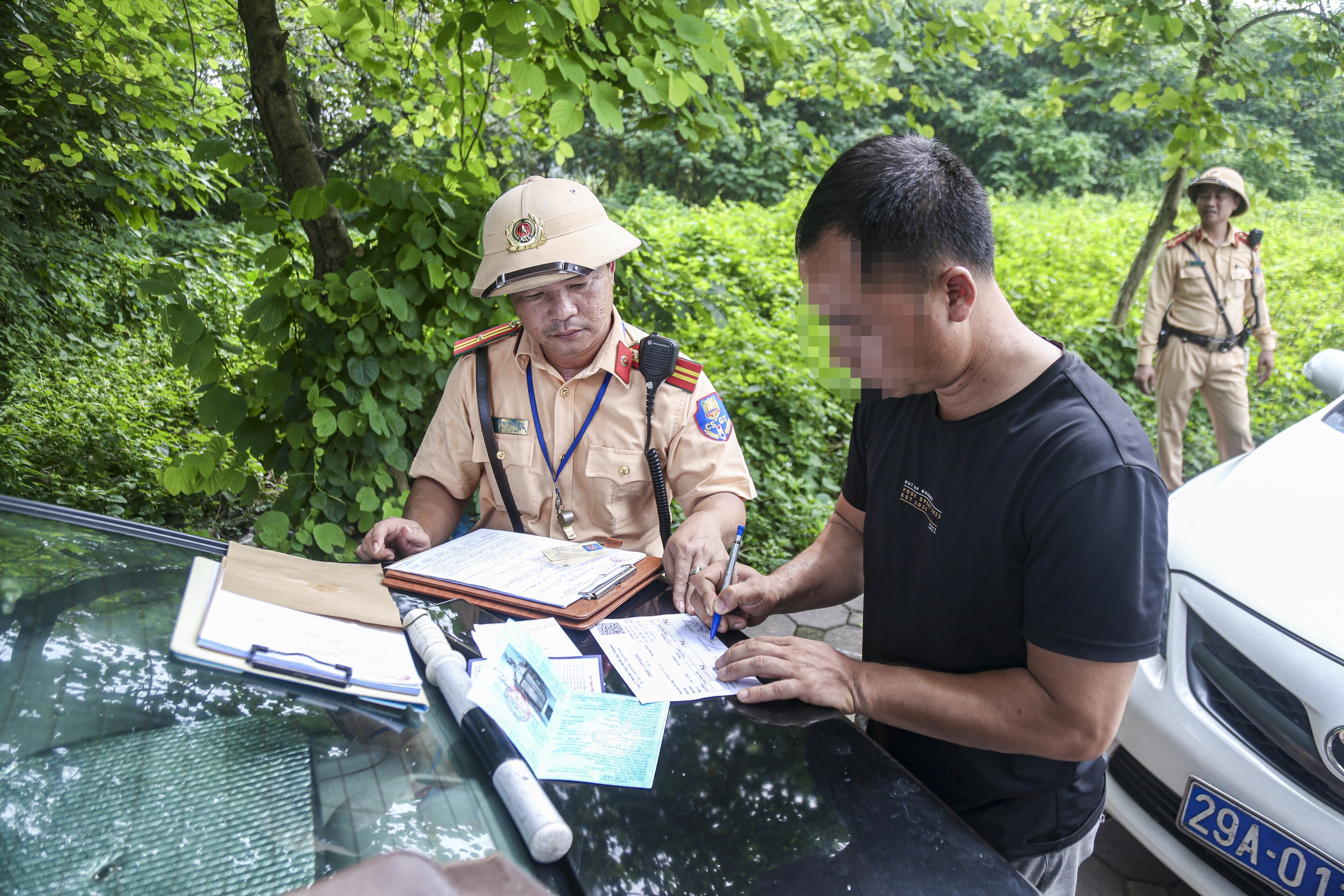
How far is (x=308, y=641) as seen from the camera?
105 centimetres

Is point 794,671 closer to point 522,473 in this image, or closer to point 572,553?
point 572,553

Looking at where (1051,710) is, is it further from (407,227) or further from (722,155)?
(722,155)

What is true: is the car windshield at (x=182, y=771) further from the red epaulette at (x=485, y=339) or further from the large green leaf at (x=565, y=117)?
the large green leaf at (x=565, y=117)

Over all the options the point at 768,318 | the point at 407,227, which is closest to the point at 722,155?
the point at 768,318

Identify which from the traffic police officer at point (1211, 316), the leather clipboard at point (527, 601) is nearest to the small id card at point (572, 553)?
the leather clipboard at point (527, 601)

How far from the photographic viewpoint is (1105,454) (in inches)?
39.6

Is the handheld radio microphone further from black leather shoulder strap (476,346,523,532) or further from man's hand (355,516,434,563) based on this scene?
man's hand (355,516,434,563)

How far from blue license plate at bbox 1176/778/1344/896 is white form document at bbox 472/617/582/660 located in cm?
156

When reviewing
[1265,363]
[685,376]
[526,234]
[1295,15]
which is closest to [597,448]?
[685,376]

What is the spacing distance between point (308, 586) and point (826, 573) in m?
0.97

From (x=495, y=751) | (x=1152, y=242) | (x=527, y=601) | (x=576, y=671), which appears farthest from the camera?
(x=1152, y=242)

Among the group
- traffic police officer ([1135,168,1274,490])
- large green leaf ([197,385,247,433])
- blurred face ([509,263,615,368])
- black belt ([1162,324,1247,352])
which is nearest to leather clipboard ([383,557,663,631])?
blurred face ([509,263,615,368])

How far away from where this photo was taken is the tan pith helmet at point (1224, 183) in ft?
15.7

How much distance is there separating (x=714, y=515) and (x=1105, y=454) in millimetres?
970
